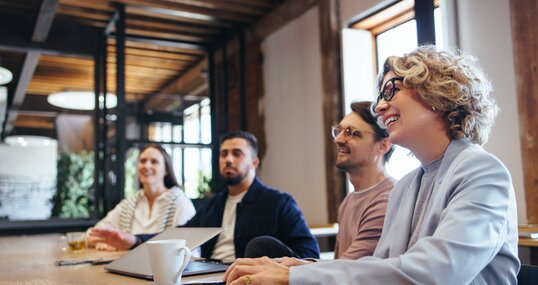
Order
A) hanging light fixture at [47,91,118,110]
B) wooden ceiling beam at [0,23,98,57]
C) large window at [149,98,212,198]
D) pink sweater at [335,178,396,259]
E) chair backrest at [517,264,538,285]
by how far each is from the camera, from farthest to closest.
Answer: hanging light fixture at [47,91,118,110] → large window at [149,98,212,198] → wooden ceiling beam at [0,23,98,57] → pink sweater at [335,178,396,259] → chair backrest at [517,264,538,285]

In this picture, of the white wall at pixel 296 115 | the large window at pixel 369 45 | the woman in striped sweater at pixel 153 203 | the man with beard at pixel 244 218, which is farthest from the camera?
the white wall at pixel 296 115

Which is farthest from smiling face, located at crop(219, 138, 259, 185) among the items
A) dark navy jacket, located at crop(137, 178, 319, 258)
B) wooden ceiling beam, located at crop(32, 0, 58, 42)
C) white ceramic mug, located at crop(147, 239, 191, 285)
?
wooden ceiling beam, located at crop(32, 0, 58, 42)

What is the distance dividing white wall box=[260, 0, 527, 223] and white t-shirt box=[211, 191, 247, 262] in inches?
52.6

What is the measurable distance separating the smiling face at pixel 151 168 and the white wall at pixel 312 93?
1.42 metres

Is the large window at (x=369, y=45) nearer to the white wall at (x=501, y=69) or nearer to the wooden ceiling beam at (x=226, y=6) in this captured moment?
the white wall at (x=501, y=69)

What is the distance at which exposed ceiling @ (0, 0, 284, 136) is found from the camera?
15.3 feet

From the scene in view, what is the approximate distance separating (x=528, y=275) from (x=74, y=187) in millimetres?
5540

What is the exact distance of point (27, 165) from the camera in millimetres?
5637

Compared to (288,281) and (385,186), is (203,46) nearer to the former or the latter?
(385,186)

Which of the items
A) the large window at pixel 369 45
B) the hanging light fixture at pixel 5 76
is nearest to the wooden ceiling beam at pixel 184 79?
the hanging light fixture at pixel 5 76

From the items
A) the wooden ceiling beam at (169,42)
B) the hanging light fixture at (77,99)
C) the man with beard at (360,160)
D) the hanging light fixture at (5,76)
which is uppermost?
the wooden ceiling beam at (169,42)

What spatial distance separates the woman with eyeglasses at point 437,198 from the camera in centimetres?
101

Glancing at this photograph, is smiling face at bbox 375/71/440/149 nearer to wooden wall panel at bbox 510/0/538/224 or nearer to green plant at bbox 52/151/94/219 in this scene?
wooden wall panel at bbox 510/0/538/224

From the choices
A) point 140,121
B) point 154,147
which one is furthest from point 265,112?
point 140,121
